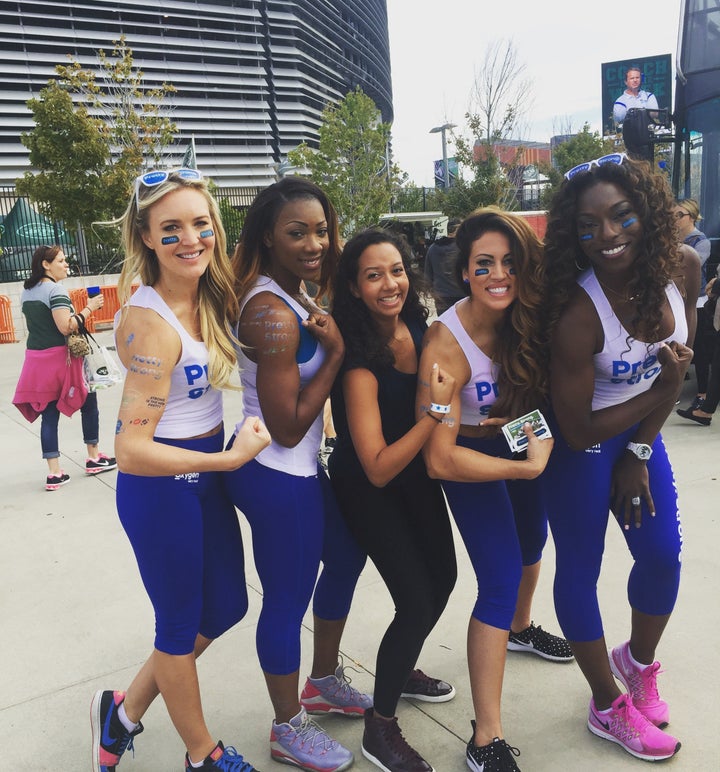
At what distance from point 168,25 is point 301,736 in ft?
98.1

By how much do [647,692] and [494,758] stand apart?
0.65 meters

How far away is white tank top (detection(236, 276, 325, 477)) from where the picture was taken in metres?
2.33

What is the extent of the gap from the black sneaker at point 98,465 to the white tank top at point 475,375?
172 inches

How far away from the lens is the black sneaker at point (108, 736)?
2426 millimetres

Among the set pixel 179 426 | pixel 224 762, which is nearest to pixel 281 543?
pixel 179 426

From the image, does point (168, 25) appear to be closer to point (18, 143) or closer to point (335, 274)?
point (18, 143)

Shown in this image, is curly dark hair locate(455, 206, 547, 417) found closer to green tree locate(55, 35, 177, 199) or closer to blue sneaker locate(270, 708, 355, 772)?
blue sneaker locate(270, 708, 355, 772)

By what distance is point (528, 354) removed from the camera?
7.63 ft

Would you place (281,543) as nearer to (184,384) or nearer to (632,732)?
(184,384)

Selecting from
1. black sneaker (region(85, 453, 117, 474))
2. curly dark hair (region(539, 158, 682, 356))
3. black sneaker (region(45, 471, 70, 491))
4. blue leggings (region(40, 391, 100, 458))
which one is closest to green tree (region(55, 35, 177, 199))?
blue leggings (region(40, 391, 100, 458))

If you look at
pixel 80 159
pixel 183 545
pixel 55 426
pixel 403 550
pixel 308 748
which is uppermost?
pixel 80 159

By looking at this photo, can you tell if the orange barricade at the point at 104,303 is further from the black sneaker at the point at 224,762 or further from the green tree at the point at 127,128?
the black sneaker at the point at 224,762

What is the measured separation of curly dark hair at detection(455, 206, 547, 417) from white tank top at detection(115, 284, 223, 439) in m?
0.92

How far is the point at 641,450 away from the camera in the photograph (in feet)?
7.99
